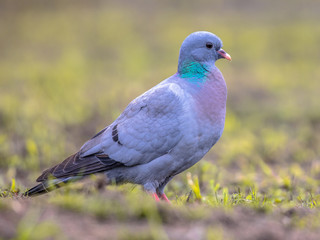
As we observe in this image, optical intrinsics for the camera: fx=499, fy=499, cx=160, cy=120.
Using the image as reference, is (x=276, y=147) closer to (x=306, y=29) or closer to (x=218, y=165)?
(x=218, y=165)

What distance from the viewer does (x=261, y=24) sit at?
15.8 metres

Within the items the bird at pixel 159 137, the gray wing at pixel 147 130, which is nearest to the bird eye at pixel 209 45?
the bird at pixel 159 137

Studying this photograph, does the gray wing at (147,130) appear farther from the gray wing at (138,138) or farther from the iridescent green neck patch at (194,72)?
the iridescent green neck patch at (194,72)

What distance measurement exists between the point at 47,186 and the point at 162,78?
645 centimetres

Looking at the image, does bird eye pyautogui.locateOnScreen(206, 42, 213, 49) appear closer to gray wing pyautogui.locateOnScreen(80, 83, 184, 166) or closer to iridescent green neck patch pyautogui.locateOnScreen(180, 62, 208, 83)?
iridescent green neck patch pyautogui.locateOnScreen(180, 62, 208, 83)

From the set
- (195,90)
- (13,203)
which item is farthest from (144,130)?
(13,203)

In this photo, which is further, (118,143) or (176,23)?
(176,23)

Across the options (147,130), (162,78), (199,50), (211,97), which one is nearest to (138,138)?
(147,130)

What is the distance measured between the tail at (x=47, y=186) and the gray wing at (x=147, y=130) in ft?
0.94

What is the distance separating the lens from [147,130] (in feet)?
14.1

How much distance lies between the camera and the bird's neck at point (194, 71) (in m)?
4.48

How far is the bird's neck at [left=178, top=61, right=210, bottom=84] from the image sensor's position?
14.7 ft

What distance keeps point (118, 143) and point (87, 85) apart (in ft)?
20.2

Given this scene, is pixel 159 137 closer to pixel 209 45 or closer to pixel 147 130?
pixel 147 130
